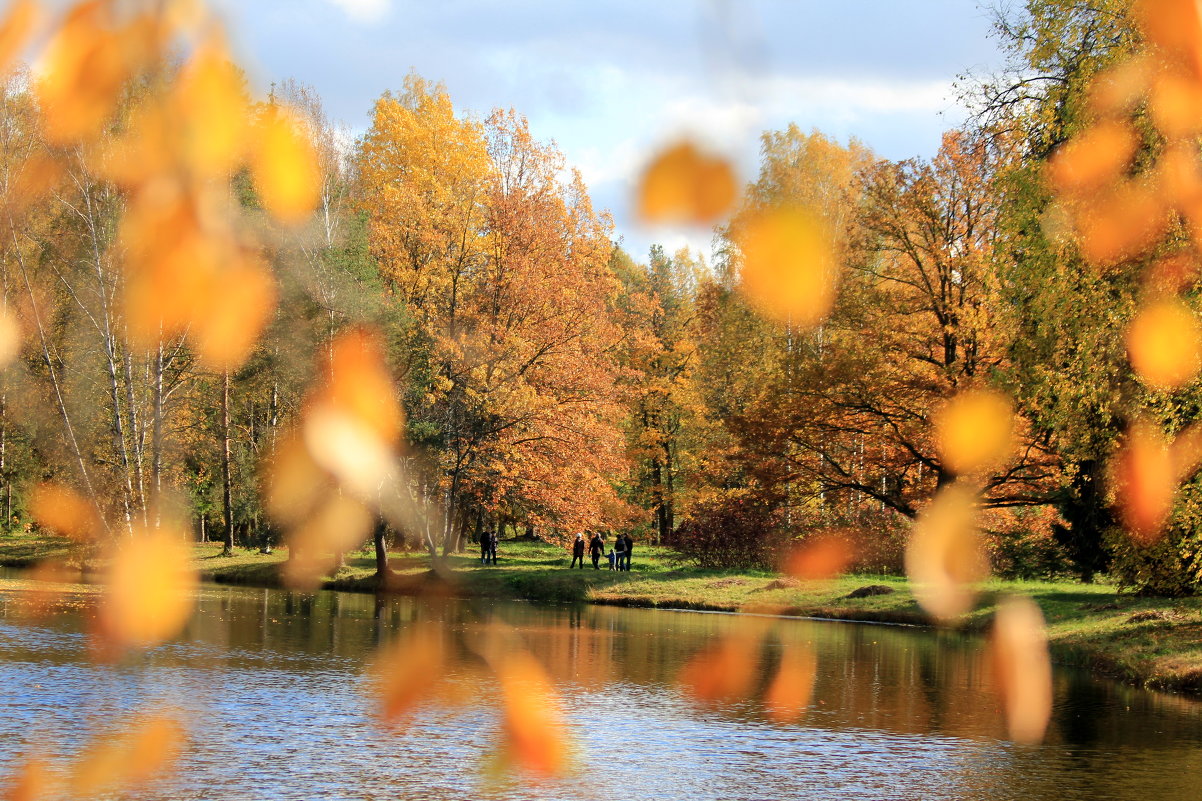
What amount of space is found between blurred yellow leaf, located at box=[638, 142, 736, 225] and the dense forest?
1460 centimetres

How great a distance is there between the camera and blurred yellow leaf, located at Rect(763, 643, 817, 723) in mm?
14962

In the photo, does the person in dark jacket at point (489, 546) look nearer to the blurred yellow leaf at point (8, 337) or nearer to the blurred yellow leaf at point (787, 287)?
the blurred yellow leaf at point (787, 287)

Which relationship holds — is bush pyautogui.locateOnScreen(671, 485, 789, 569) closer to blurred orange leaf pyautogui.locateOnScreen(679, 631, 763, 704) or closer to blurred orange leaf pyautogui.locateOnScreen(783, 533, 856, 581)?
blurred orange leaf pyautogui.locateOnScreen(783, 533, 856, 581)

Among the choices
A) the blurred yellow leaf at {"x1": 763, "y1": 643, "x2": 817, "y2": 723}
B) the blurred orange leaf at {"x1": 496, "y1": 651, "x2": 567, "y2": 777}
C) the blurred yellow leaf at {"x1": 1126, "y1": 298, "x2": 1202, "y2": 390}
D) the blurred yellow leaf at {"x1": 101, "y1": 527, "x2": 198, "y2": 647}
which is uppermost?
the blurred yellow leaf at {"x1": 1126, "y1": 298, "x2": 1202, "y2": 390}

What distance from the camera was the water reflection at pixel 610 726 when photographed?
35.0 feet

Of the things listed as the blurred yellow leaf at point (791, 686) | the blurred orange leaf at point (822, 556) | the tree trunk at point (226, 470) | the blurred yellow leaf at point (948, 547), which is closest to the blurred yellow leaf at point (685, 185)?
the blurred yellow leaf at point (791, 686)

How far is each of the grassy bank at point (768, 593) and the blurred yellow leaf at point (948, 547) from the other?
630 mm

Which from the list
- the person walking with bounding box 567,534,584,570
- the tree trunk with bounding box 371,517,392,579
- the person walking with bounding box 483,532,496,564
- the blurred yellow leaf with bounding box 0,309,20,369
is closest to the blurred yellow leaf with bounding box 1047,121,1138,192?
the person walking with bounding box 567,534,584,570

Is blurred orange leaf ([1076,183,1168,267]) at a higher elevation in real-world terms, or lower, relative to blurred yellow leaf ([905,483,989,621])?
higher

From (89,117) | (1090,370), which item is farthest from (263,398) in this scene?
(89,117)

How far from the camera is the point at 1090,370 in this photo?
60.0ft

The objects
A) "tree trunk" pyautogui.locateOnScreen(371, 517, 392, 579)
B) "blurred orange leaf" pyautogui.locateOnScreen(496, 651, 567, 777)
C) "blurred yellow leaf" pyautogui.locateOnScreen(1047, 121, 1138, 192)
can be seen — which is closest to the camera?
"blurred orange leaf" pyautogui.locateOnScreen(496, 651, 567, 777)

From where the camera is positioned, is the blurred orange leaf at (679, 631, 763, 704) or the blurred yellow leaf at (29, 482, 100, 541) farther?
the blurred yellow leaf at (29, 482, 100, 541)

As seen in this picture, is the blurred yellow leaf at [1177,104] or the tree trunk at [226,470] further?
the tree trunk at [226,470]
